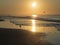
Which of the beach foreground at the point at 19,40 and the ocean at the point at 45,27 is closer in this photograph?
the beach foreground at the point at 19,40

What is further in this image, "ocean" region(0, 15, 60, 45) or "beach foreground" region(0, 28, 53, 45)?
"ocean" region(0, 15, 60, 45)

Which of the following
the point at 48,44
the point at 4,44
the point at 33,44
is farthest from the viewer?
the point at 48,44

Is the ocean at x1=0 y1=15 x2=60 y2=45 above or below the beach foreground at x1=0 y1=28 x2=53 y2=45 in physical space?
above

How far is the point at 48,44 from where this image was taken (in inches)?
416

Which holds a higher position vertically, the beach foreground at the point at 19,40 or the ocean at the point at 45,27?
the ocean at the point at 45,27

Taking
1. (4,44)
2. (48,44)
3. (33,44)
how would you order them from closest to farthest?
(4,44), (33,44), (48,44)

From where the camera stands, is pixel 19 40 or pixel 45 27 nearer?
pixel 19 40

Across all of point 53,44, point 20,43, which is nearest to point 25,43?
point 20,43

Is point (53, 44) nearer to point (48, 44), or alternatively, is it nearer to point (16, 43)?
point (48, 44)

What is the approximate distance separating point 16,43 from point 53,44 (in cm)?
247

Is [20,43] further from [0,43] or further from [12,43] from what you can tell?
[0,43]

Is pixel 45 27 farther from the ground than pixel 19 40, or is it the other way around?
pixel 45 27

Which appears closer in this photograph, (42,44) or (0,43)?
(0,43)

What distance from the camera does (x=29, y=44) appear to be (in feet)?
32.0
